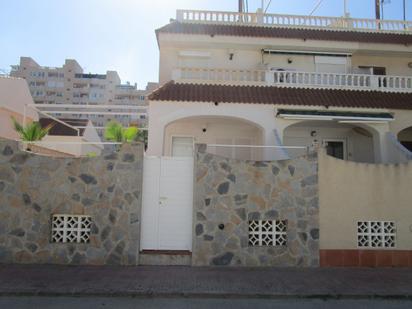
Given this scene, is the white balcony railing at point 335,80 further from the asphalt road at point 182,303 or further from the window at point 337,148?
the asphalt road at point 182,303

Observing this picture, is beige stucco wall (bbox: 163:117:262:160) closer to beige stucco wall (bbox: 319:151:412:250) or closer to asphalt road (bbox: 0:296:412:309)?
beige stucco wall (bbox: 319:151:412:250)

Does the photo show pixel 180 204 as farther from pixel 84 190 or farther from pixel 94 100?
pixel 94 100

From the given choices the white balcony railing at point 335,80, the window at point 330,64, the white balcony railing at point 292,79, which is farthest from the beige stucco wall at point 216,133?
the window at point 330,64

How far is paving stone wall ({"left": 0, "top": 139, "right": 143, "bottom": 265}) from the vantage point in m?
7.38

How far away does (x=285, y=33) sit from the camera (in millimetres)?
14992

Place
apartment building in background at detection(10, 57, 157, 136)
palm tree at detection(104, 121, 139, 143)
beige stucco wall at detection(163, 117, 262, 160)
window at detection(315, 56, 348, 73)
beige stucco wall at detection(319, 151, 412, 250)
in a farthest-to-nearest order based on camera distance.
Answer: apartment building in background at detection(10, 57, 157, 136)
window at detection(315, 56, 348, 73)
palm tree at detection(104, 121, 139, 143)
beige stucco wall at detection(163, 117, 262, 160)
beige stucco wall at detection(319, 151, 412, 250)

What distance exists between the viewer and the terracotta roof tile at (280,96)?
1203 cm

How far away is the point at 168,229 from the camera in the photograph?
764cm

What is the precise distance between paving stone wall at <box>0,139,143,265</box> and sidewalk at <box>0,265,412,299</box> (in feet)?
1.24

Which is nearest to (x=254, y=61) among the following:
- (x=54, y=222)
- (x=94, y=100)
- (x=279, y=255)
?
(x=279, y=255)

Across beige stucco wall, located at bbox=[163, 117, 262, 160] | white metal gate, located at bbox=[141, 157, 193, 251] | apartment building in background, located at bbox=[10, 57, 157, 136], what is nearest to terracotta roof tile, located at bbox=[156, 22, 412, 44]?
beige stucco wall, located at bbox=[163, 117, 262, 160]

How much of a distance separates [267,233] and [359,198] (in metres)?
2.39

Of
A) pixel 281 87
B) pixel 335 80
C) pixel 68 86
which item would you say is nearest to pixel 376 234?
pixel 281 87

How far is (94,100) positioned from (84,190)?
86639mm
